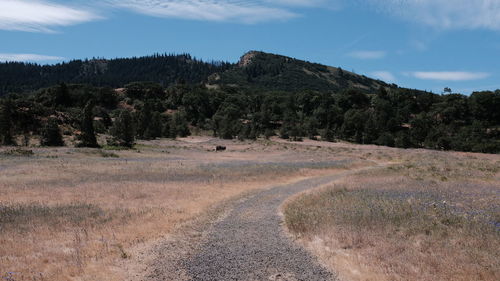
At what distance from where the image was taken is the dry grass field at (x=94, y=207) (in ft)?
29.5

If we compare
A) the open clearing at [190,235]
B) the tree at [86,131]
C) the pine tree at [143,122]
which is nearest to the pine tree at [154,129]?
the pine tree at [143,122]

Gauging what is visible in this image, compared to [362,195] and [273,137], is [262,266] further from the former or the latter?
[273,137]

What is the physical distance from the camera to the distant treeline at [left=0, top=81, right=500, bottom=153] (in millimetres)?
56188

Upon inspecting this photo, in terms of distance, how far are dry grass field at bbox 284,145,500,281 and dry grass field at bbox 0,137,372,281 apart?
5539 millimetres

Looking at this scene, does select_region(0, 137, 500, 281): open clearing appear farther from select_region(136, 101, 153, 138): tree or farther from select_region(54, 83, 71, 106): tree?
select_region(54, 83, 71, 106): tree

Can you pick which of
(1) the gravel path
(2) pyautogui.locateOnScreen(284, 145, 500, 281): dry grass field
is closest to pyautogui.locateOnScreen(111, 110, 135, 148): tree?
(2) pyautogui.locateOnScreen(284, 145, 500, 281): dry grass field

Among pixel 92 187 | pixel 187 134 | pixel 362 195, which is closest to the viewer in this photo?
pixel 362 195

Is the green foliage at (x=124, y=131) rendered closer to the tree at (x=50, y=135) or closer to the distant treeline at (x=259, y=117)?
the distant treeline at (x=259, y=117)

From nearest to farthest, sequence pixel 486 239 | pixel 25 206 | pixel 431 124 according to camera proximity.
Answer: pixel 486 239 < pixel 25 206 < pixel 431 124

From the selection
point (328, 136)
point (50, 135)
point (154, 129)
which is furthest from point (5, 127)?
point (328, 136)

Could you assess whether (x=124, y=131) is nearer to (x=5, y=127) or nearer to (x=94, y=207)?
(x=5, y=127)

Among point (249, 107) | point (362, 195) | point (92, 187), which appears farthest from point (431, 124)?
point (92, 187)

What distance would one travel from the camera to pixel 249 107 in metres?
135

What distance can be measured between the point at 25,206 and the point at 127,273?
32.5ft
